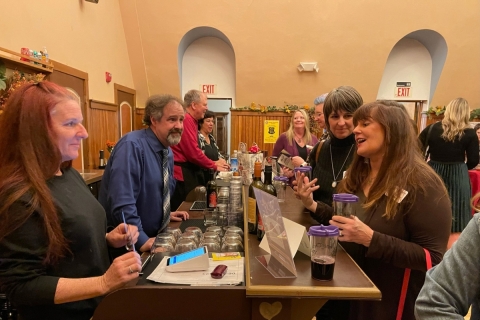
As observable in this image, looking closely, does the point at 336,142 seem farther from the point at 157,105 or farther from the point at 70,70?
the point at 70,70

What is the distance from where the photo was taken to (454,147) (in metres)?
3.79

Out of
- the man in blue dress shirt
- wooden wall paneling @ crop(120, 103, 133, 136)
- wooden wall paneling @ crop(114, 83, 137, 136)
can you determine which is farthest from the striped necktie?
wooden wall paneling @ crop(120, 103, 133, 136)

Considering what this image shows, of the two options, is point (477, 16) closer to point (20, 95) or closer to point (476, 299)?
point (476, 299)

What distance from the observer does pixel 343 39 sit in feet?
19.2

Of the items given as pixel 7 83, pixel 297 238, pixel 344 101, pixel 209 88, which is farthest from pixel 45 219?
pixel 209 88

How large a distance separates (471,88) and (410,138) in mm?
6343

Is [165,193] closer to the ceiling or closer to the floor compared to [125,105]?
closer to the floor

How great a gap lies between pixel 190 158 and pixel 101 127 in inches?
82.7

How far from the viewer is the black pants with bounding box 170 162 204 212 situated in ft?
11.4

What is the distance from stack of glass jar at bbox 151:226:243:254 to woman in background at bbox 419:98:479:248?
340 cm

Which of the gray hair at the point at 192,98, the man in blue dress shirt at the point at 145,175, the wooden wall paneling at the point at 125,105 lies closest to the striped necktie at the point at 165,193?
the man in blue dress shirt at the point at 145,175

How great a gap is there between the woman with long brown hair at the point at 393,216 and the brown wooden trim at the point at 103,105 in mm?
4055

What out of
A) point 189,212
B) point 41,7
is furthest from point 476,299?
point 41,7

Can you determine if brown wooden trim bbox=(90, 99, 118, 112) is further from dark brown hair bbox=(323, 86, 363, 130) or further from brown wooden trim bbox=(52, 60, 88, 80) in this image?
dark brown hair bbox=(323, 86, 363, 130)
